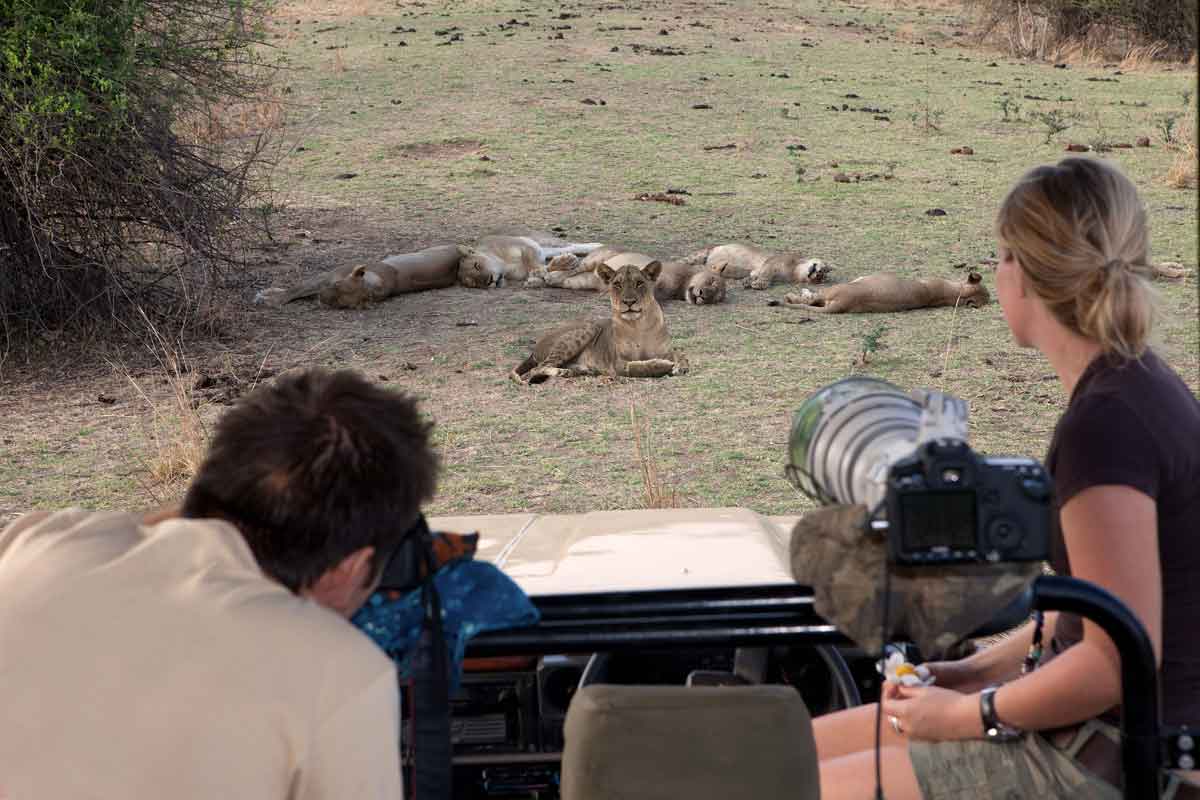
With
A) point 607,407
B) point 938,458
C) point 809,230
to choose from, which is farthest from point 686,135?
point 938,458

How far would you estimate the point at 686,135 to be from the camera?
1541 centimetres

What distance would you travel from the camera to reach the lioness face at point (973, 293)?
885 centimetres

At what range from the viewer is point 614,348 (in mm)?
8047


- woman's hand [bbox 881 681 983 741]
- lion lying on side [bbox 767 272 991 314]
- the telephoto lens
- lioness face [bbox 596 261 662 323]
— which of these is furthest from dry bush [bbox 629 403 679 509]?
the telephoto lens

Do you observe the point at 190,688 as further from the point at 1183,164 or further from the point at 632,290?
the point at 1183,164

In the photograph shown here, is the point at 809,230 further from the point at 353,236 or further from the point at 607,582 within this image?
the point at 607,582

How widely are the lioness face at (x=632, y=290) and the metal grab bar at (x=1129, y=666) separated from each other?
667 centimetres

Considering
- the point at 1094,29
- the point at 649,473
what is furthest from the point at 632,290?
the point at 1094,29

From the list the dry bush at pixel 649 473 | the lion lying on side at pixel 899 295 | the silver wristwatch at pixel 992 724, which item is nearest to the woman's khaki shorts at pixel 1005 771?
the silver wristwatch at pixel 992 724

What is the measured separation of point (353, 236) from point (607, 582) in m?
9.45

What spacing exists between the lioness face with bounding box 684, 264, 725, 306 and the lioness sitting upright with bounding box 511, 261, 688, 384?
1187 mm

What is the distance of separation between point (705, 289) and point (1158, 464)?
7692 mm

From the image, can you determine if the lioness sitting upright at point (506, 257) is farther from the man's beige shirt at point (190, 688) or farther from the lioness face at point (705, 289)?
the man's beige shirt at point (190, 688)

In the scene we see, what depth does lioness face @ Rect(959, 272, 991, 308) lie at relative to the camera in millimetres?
8852
